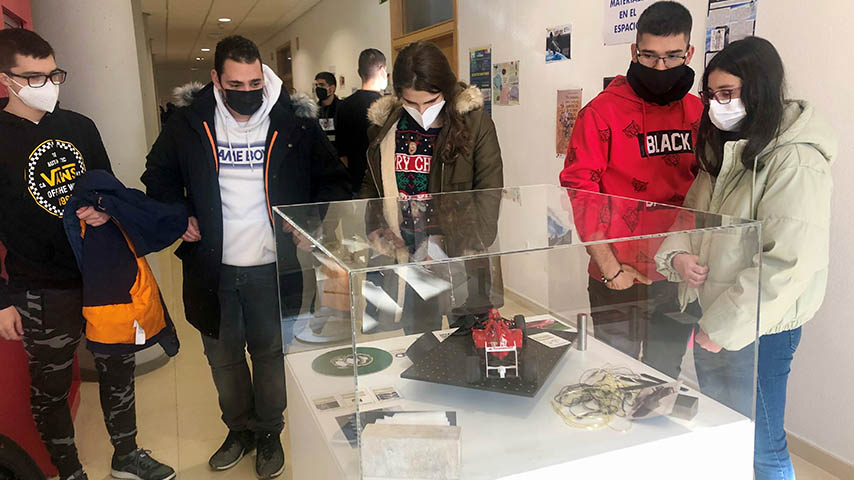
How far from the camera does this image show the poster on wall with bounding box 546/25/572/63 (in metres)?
3.71

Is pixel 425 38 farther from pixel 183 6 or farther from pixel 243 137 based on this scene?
pixel 183 6

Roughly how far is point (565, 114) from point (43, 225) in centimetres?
278

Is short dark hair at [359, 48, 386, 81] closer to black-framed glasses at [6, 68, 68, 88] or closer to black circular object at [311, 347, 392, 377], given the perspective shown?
black-framed glasses at [6, 68, 68, 88]

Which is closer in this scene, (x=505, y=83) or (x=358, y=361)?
(x=358, y=361)

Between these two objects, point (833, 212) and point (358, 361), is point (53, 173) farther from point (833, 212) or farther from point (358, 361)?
point (833, 212)

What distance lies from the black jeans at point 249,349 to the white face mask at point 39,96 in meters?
0.76

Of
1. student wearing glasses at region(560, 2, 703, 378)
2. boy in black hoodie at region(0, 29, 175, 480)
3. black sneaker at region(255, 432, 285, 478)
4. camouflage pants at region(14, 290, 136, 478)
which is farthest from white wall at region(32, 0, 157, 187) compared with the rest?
student wearing glasses at region(560, 2, 703, 378)

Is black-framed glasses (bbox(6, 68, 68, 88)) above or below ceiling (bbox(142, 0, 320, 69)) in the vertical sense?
below

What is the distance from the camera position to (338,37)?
27.6ft

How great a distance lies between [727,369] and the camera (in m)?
1.29

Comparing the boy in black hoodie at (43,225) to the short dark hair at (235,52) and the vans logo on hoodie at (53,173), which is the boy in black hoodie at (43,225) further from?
the short dark hair at (235,52)

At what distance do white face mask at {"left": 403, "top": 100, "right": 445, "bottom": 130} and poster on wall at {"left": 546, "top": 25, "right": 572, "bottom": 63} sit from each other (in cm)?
182

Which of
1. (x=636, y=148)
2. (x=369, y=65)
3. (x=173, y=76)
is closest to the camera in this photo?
(x=636, y=148)

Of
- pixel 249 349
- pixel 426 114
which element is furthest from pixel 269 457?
pixel 426 114
